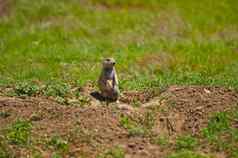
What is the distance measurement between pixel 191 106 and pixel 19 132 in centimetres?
288

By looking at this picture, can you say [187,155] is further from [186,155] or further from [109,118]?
[109,118]

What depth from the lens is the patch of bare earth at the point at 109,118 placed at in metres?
10.2

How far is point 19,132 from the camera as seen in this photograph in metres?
10.4

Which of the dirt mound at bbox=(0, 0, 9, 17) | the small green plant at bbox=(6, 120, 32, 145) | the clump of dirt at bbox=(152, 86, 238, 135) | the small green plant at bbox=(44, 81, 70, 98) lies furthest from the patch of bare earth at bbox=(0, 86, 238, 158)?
the dirt mound at bbox=(0, 0, 9, 17)

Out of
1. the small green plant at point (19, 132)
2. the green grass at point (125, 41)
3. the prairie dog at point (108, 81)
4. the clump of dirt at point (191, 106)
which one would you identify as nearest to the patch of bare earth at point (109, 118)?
the clump of dirt at point (191, 106)

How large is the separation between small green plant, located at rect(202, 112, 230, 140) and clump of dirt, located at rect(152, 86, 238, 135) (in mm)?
115

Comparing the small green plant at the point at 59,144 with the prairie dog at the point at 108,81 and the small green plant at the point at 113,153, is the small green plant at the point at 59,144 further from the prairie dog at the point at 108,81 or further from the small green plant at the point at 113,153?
the prairie dog at the point at 108,81

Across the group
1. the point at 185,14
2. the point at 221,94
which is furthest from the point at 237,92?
the point at 185,14

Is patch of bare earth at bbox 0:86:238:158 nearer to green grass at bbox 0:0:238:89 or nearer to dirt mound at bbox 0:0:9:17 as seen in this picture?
green grass at bbox 0:0:238:89

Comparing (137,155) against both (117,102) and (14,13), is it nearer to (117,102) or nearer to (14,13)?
(117,102)

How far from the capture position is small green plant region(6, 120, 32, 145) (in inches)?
406

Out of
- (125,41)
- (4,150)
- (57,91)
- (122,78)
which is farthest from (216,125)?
(125,41)

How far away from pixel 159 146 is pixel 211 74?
632 cm

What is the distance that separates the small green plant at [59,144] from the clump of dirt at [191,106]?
58.9 inches
